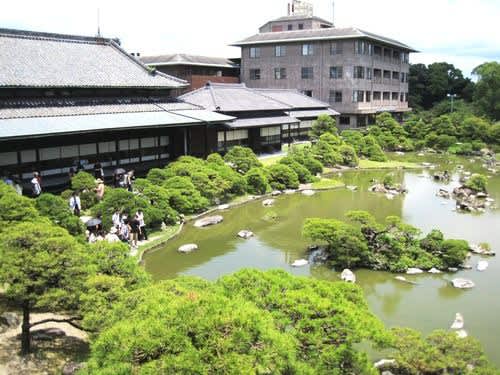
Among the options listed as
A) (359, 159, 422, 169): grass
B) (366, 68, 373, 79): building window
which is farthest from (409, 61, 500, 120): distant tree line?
(359, 159, 422, 169): grass

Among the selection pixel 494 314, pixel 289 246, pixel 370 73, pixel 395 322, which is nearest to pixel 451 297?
pixel 494 314

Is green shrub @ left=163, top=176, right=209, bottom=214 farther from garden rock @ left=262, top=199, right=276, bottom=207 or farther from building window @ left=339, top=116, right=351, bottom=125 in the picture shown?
building window @ left=339, top=116, right=351, bottom=125

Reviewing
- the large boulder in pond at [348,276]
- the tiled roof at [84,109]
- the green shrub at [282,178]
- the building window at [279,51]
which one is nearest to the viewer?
the large boulder in pond at [348,276]

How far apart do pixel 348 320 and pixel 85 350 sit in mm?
6767

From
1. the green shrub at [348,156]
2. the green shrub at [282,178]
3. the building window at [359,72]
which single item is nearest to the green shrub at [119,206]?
the green shrub at [282,178]

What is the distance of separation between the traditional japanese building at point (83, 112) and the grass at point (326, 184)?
7976mm

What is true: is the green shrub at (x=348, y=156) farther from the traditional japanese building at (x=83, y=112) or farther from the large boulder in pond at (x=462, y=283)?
the large boulder in pond at (x=462, y=283)

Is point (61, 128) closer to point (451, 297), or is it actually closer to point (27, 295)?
point (27, 295)

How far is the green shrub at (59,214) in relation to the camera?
1855 centimetres

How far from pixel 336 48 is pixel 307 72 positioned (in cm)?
464

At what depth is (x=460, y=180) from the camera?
38562mm

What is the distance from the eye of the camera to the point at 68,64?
32.2 meters

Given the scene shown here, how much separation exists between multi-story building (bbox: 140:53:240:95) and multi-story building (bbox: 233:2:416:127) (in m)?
3.38

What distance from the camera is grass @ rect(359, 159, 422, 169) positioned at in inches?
1736
